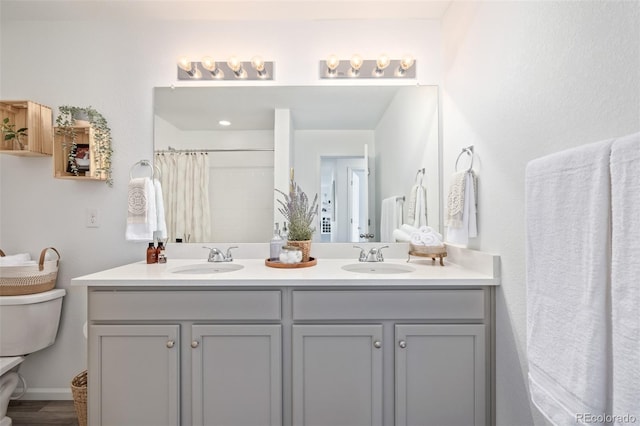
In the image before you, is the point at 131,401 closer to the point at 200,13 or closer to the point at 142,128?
the point at 142,128

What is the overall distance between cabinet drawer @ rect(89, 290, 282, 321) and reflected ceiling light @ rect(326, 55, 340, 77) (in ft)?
4.72

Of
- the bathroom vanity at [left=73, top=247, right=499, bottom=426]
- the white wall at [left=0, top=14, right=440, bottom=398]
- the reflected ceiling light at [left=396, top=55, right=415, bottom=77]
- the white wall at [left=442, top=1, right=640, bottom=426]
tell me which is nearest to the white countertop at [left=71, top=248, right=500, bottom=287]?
the bathroom vanity at [left=73, top=247, right=499, bottom=426]

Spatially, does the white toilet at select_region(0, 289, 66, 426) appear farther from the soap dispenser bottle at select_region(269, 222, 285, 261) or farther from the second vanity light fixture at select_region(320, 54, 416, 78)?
the second vanity light fixture at select_region(320, 54, 416, 78)

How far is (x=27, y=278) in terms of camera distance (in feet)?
5.82

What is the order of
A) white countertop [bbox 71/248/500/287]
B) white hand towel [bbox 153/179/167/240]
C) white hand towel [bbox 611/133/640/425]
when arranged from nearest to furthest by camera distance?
white hand towel [bbox 611/133/640/425] < white countertop [bbox 71/248/500/287] < white hand towel [bbox 153/179/167/240]

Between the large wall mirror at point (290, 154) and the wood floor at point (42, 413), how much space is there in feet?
4.05

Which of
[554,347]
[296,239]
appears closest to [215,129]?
[296,239]

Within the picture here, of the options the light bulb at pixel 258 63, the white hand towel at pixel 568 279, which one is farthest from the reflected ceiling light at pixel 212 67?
the white hand towel at pixel 568 279

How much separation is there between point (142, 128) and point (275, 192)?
0.97m

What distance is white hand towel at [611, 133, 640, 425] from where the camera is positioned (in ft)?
2.05

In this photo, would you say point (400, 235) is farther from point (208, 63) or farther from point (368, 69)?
point (208, 63)

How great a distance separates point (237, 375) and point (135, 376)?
18.0 inches

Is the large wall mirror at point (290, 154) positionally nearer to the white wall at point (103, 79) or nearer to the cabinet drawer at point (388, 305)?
the white wall at point (103, 79)

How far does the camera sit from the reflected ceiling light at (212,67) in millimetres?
1915
